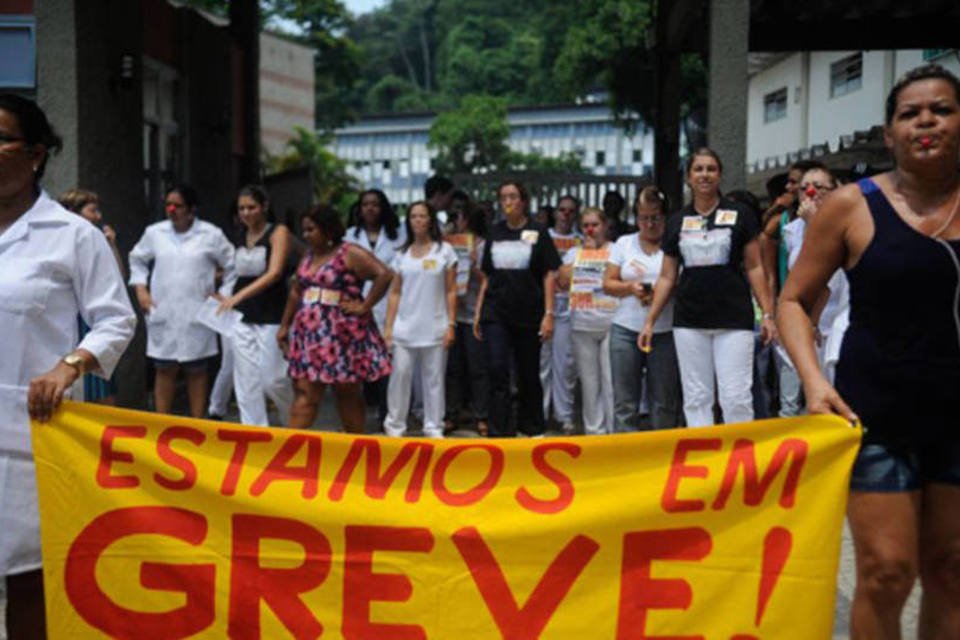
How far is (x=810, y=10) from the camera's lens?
1171 cm

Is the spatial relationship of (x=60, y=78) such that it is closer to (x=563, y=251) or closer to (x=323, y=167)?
(x=563, y=251)

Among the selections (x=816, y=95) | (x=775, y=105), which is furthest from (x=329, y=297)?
(x=775, y=105)

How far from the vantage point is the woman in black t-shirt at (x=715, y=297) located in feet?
26.1

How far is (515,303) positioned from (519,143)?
295ft

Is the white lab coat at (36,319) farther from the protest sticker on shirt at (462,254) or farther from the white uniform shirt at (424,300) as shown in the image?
the protest sticker on shirt at (462,254)

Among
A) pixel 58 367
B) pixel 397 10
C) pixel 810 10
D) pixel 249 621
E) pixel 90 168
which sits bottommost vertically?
pixel 249 621

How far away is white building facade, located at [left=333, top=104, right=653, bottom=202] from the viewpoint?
93562 millimetres

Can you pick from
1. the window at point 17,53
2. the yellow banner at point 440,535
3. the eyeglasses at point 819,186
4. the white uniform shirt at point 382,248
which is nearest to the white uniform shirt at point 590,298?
the white uniform shirt at point 382,248

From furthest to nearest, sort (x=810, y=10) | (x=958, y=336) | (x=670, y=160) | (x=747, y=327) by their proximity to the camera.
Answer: (x=670, y=160) → (x=810, y=10) → (x=747, y=327) → (x=958, y=336)

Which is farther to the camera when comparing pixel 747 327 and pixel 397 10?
pixel 397 10

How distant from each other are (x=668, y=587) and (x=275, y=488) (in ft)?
4.11

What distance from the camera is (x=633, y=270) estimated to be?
9086mm

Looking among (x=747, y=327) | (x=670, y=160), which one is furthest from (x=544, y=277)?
(x=670, y=160)

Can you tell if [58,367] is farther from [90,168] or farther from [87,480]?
[90,168]
